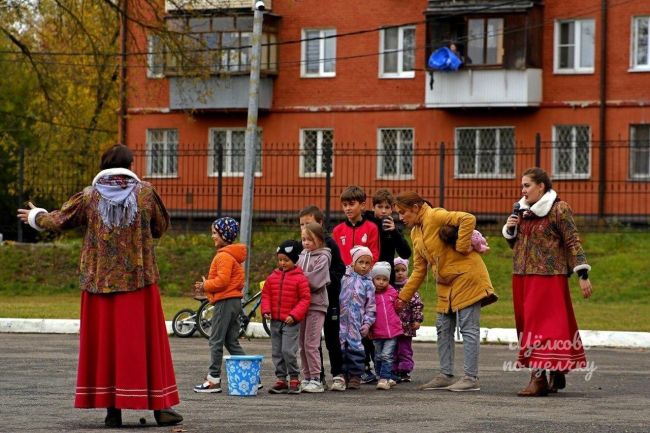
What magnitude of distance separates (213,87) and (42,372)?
32546mm

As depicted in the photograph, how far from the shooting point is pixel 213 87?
155 feet

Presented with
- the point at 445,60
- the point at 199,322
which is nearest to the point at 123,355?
the point at 199,322

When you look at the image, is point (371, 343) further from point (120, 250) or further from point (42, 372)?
point (120, 250)

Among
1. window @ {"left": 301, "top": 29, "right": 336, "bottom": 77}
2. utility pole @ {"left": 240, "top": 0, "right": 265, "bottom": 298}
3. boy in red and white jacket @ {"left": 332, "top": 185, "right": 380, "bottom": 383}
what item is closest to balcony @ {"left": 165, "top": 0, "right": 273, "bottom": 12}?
window @ {"left": 301, "top": 29, "right": 336, "bottom": 77}

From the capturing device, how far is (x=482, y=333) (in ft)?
68.3

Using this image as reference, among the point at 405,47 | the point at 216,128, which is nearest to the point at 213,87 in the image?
the point at 216,128

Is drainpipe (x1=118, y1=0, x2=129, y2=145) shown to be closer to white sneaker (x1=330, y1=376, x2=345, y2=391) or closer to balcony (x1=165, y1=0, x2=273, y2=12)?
balcony (x1=165, y1=0, x2=273, y2=12)

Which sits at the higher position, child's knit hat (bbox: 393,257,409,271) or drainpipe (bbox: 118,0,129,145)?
drainpipe (bbox: 118,0,129,145)

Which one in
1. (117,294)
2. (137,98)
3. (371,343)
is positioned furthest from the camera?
(137,98)

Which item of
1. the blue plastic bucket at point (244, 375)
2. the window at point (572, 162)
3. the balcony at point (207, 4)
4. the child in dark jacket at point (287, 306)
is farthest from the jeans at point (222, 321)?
the window at point (572, 162)

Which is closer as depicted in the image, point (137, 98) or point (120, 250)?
point (120, 250)

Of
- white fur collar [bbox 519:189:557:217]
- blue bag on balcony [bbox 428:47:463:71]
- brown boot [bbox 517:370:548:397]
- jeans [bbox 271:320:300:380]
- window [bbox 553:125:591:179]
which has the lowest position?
brown boot [bbox 517:370:548:397]

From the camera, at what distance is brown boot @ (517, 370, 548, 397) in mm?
13352

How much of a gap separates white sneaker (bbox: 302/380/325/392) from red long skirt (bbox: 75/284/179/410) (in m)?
3.02
